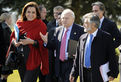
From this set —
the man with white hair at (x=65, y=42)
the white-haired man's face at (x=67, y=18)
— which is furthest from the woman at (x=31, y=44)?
the white-haired man's face at (x=67, y=18)

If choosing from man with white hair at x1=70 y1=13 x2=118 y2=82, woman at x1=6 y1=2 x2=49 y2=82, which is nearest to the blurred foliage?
woman at x1=6 y1=2 x2=49 y2=82

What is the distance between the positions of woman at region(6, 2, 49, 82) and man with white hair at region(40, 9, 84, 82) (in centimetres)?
28

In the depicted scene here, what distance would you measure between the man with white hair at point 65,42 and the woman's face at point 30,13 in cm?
62

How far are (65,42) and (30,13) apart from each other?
0.99 meters

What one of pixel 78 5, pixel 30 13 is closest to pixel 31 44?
pixel 30 13

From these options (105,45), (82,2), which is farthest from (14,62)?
(82,2)

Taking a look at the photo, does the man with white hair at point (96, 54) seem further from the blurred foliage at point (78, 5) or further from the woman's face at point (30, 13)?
the blurred foliage at point (78, 5)

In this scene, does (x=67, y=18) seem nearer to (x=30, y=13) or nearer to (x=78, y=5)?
(x=30, y=13)

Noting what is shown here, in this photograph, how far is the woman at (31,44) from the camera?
5.19 meters

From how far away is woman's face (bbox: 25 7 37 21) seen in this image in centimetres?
534

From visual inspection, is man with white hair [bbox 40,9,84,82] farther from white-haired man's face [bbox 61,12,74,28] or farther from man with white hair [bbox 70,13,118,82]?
man with white hair [bbox 70,13,118,82]

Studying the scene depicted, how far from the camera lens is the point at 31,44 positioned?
5258mm

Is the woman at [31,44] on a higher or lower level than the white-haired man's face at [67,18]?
lower

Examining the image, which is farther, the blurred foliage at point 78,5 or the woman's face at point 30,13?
the blurred foliage at point 78,5
